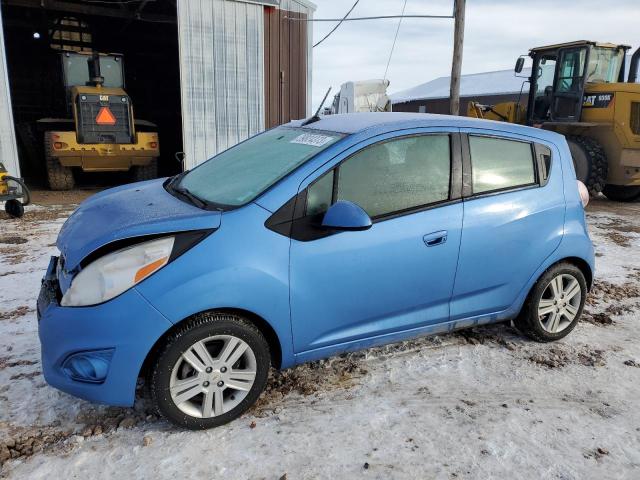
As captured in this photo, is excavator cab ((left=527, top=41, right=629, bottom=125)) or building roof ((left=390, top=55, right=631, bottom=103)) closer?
excavator cab ((left=527, top=41, right=629, bottom=125))

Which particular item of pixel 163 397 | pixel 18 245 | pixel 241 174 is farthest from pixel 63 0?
pixel 163 397

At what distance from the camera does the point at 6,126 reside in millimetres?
9664

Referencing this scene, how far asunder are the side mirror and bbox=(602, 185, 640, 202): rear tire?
33.5 feet

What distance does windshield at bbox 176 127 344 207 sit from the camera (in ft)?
9.51

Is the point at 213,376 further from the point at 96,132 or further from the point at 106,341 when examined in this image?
the point at 96,132

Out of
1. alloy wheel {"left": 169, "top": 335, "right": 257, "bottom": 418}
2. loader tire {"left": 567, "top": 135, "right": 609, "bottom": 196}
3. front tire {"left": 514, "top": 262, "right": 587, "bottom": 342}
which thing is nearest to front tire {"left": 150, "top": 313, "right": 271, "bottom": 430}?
alloy wheel {"left": 169, "top": 335, "right": 257, "bottom": 418}

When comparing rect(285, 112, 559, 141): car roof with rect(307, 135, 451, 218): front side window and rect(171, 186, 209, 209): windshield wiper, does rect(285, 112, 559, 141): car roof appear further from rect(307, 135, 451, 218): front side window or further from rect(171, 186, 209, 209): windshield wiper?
rect(171, 186, 209, 209): windshield wiper

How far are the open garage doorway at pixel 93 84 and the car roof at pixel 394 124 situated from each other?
9.14 m

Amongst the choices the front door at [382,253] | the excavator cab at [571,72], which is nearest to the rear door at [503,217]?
the front door at [382,253]

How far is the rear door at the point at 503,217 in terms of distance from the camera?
10.5ft

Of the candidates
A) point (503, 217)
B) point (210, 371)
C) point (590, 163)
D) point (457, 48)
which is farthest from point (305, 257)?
point (457, 48)

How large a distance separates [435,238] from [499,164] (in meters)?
0.77

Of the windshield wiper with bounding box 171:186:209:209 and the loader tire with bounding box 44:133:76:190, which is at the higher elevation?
the windshield wiper with bounding box 171:186:209:209

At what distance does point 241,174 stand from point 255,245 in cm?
74
